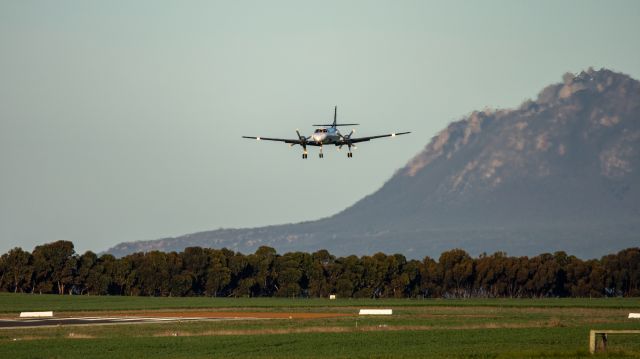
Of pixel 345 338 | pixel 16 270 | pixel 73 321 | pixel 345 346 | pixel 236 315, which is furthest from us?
pixel 16 270

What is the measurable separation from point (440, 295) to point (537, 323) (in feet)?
347

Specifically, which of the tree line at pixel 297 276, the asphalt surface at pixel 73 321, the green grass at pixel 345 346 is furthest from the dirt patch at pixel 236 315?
the tree line at pixel 297 276

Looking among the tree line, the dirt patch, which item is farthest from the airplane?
the tree line

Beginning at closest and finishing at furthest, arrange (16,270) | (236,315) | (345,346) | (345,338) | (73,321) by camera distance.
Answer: (345,346) → (345,338) → (73,321) → (236,315) → (16,270)

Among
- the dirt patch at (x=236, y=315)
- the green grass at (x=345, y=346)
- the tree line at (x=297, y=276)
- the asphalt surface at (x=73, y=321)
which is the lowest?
the green grass at (x=345, y=346)

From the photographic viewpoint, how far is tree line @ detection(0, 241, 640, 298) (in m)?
191

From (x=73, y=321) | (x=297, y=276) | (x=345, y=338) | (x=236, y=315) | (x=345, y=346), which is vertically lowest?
(x=345, y=346)

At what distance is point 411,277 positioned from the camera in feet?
648

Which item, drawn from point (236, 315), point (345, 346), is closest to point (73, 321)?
point (236, 315)

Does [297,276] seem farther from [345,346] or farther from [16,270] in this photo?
[345,346]

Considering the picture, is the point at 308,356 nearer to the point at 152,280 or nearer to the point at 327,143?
the point at 327,143

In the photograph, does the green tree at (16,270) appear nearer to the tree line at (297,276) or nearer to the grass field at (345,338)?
the tree line at (297,276)

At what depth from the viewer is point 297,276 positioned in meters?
194

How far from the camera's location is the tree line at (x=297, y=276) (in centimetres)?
19138
